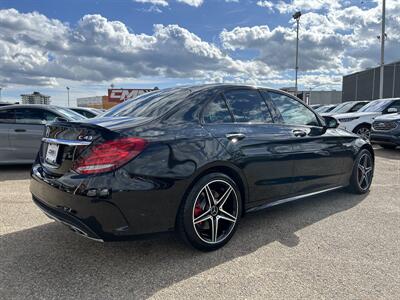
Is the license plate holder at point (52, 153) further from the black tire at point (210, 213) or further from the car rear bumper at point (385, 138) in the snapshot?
the car rear bumper at point (385, 138)

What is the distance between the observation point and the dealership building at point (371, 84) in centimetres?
3772

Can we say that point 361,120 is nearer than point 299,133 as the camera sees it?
No

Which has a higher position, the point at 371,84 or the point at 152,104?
the point at 371,84

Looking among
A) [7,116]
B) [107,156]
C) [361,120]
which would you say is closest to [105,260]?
[107,156]

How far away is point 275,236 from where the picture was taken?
3732 millimetres

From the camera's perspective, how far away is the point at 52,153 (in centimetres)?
316

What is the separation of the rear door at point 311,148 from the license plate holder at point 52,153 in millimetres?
2403

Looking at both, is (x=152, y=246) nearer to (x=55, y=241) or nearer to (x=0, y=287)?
(x=55, y=241)

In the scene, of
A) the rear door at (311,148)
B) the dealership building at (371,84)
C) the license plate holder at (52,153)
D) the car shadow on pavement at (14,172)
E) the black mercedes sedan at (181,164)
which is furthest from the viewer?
the dealership building at (371,84)

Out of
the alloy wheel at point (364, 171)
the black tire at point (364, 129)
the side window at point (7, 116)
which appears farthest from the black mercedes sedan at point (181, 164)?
the black tire at point (364, 129)

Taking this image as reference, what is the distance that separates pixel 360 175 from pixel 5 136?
6732 mm

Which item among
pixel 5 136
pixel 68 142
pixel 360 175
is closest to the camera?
pixel 68 142

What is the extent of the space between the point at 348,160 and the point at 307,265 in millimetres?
2410

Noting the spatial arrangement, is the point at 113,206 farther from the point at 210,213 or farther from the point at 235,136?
the point at 235,136
